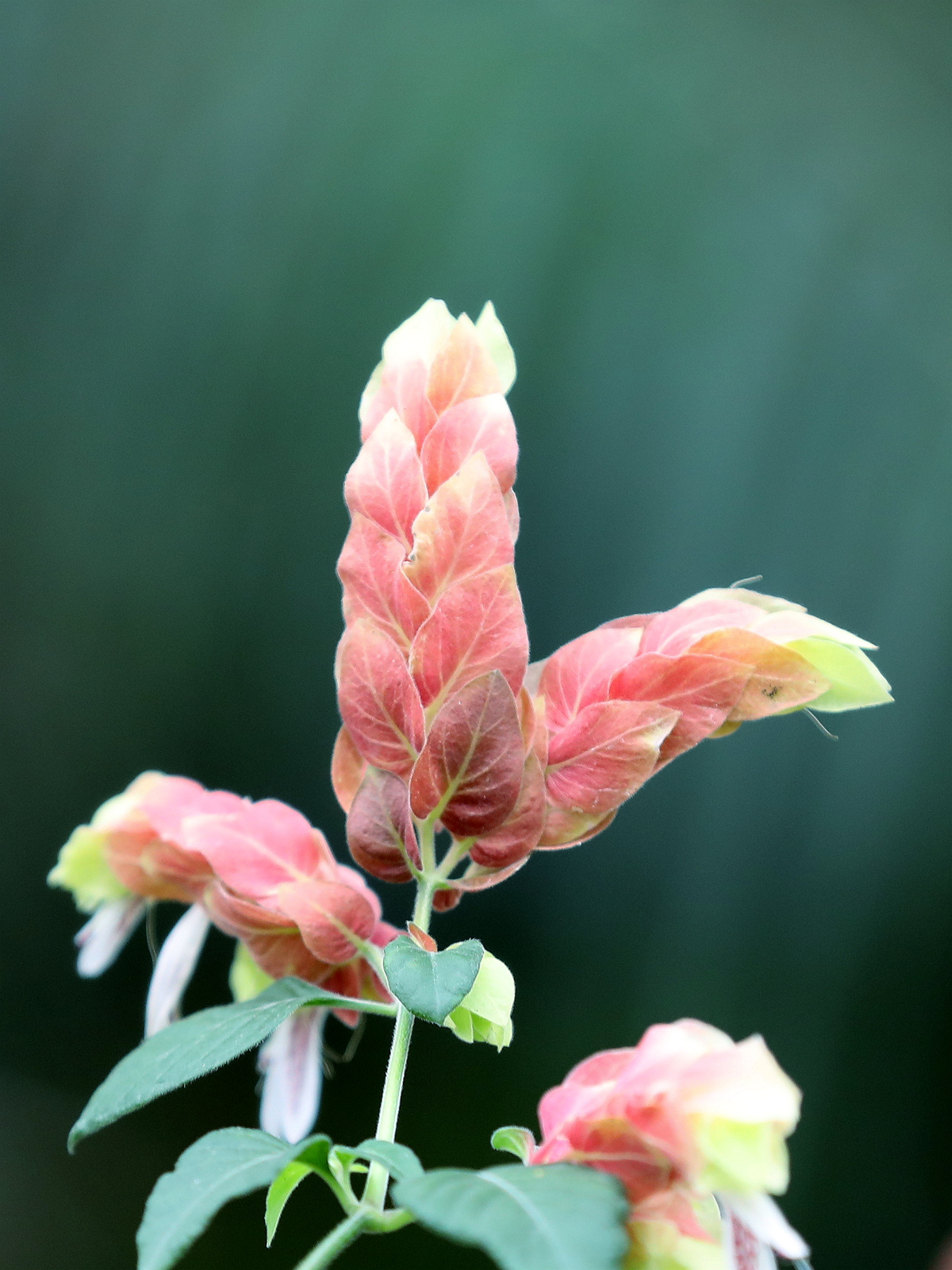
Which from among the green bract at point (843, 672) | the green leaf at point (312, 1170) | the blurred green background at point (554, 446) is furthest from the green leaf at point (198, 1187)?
the blurred green background at point (554, 446)

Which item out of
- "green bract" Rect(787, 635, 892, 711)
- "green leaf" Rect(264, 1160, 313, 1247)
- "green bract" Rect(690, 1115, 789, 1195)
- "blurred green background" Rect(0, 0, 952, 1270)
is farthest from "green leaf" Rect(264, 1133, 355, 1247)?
"blurred green background" Rect(0, 0, 952, 1270)

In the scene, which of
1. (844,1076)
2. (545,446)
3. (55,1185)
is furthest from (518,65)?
(55,1185)

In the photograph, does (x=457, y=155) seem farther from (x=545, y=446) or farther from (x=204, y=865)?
(x=204, y=865)

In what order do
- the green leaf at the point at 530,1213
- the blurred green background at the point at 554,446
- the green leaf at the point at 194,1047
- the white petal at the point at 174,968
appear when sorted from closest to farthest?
the green leaf at the point at 530,1213
the green leaf at the point at 194,1047
the white petal at the point at 174,968
the blurred green background at the point at 554,446

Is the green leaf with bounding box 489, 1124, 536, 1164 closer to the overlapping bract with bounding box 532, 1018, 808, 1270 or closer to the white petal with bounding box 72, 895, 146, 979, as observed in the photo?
the overlapping bract with bounding box 532, 1018, 808, 1270

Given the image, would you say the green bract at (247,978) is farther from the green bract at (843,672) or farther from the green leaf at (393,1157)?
the green bract at (843,672)

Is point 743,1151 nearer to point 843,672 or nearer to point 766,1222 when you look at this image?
point 766,1222
